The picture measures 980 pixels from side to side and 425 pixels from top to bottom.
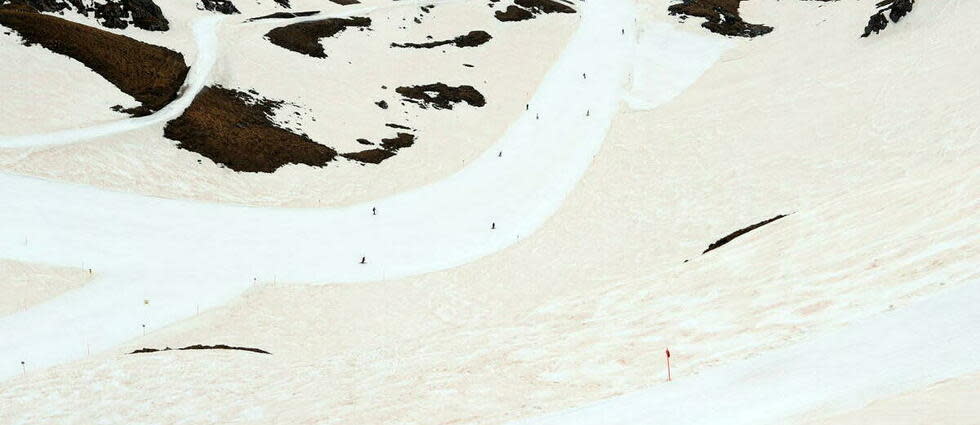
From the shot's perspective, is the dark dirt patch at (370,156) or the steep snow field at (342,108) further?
the dark dirt patch at (370,156)

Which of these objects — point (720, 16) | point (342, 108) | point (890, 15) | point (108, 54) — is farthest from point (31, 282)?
point (720, 16)

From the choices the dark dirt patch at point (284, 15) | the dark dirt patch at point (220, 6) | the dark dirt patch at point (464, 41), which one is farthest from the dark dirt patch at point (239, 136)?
the dark dirt patch at point (464, 41)

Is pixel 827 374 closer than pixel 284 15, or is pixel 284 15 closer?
pixel 827 374

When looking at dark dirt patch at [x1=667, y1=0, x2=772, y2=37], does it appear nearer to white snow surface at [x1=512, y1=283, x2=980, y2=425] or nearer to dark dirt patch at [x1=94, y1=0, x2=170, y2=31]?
dark dirt patch at [x1=94, y1=0, x2=170, y2=31]

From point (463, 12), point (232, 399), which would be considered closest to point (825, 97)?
point (232, 399)

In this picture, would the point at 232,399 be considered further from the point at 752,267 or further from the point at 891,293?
the point at 891,293

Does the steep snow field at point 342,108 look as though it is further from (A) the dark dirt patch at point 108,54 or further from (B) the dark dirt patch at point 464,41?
(A) the dark dirt patch at point 108,54

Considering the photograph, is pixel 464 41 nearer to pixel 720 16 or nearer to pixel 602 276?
pixel 720 16
